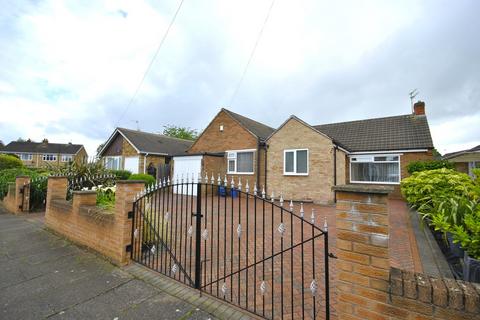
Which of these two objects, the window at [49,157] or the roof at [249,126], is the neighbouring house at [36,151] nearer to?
the window at [49,157]

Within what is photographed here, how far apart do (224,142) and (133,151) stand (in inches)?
388

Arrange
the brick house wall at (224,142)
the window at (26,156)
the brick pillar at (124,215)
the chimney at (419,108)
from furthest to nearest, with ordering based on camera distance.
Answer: the window at (26,156) → the chimney at (419,108) → the brick house wall at (224,142) → the brick pillar at (124,215)

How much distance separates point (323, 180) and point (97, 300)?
9829 millimetres

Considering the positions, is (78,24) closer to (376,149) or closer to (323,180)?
(323,180)

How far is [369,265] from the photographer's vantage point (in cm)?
166

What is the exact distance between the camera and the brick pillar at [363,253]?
1613 mm

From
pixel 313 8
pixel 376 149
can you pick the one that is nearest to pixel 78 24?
pixel 313 8

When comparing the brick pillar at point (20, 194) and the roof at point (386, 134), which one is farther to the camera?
the roof at point (386, 134)

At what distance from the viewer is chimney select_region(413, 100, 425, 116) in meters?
13.4

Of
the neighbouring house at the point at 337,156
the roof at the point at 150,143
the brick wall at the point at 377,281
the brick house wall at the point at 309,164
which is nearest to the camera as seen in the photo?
the brick wall at the point at 377,281

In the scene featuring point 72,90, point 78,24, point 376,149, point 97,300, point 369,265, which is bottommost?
point 97,300

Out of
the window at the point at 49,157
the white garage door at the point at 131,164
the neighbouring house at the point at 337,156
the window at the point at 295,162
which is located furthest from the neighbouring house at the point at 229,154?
the window at the point at 49,157

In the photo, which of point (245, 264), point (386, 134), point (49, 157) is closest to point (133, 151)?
point (245, 264)

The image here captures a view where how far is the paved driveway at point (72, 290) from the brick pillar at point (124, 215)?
0.30 m
